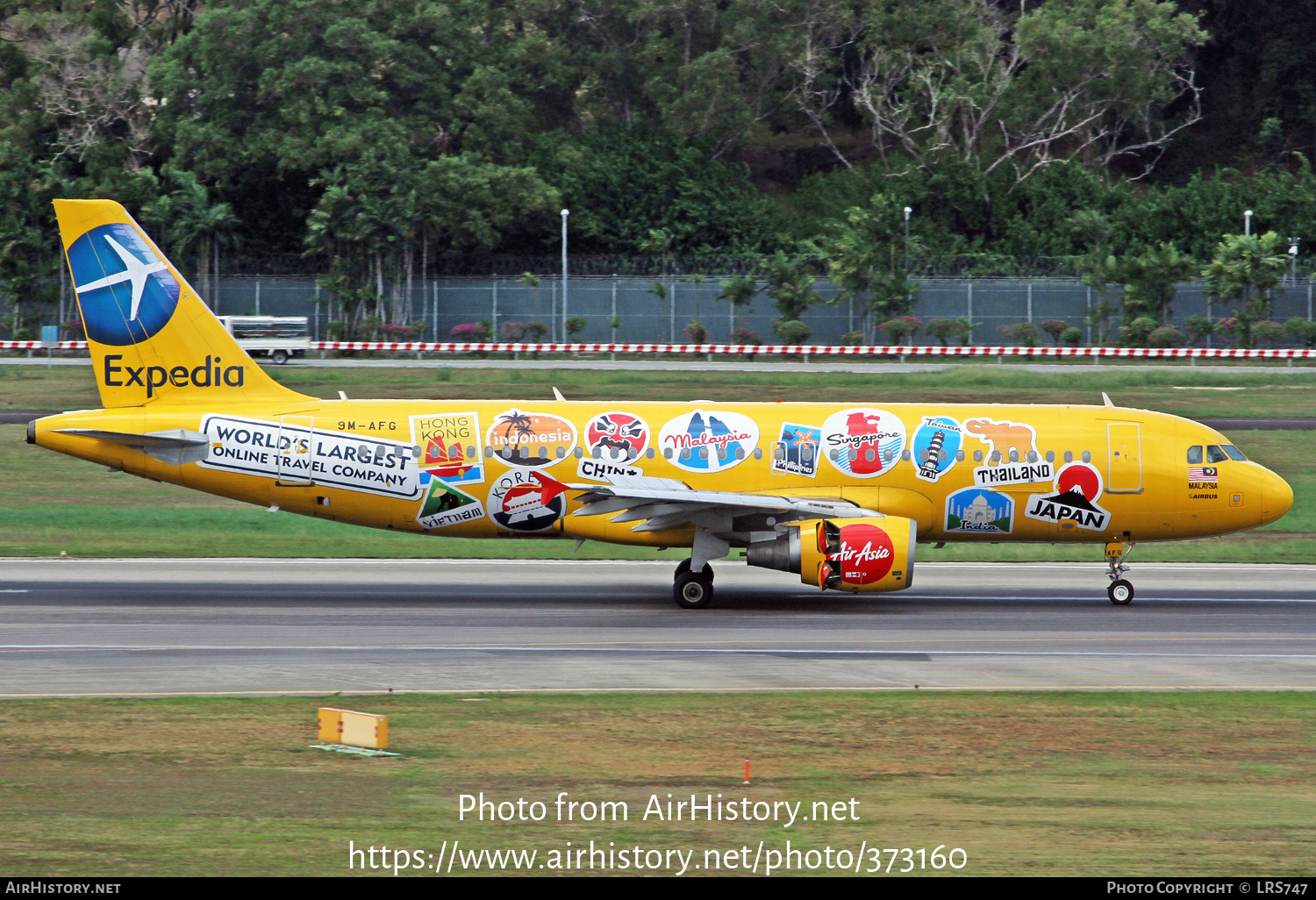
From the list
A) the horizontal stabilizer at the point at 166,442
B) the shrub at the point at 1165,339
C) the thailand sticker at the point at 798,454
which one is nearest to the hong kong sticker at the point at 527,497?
the thailand sticker at the point at 798,454

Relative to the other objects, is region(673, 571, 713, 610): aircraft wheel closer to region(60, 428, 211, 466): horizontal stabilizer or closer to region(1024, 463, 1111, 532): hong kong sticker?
region(1024, 463, 1111, 532): hong kong sticker

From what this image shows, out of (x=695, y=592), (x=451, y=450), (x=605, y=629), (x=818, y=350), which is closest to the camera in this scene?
(x=605, y=629)

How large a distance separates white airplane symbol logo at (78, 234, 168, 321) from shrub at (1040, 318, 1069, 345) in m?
63.5

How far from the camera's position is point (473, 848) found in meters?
12.3

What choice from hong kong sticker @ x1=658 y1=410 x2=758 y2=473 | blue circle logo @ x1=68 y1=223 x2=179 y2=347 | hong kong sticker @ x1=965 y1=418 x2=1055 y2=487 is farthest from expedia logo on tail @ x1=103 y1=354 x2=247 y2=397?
hong kong sticker @ x1=965 y1=418 x2=1055 y2=487

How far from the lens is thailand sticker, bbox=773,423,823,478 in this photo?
27859 millimetres

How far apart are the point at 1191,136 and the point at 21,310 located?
83.0 metres

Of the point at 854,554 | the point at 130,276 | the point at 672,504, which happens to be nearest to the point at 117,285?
the point at 130,276

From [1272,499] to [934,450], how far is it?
7.07 m

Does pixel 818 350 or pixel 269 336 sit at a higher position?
pixel 269 336

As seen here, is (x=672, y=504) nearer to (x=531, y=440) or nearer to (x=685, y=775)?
(x=531, y=440)

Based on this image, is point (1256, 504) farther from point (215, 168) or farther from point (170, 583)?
point (215, 168)

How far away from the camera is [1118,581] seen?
93.0 feet
